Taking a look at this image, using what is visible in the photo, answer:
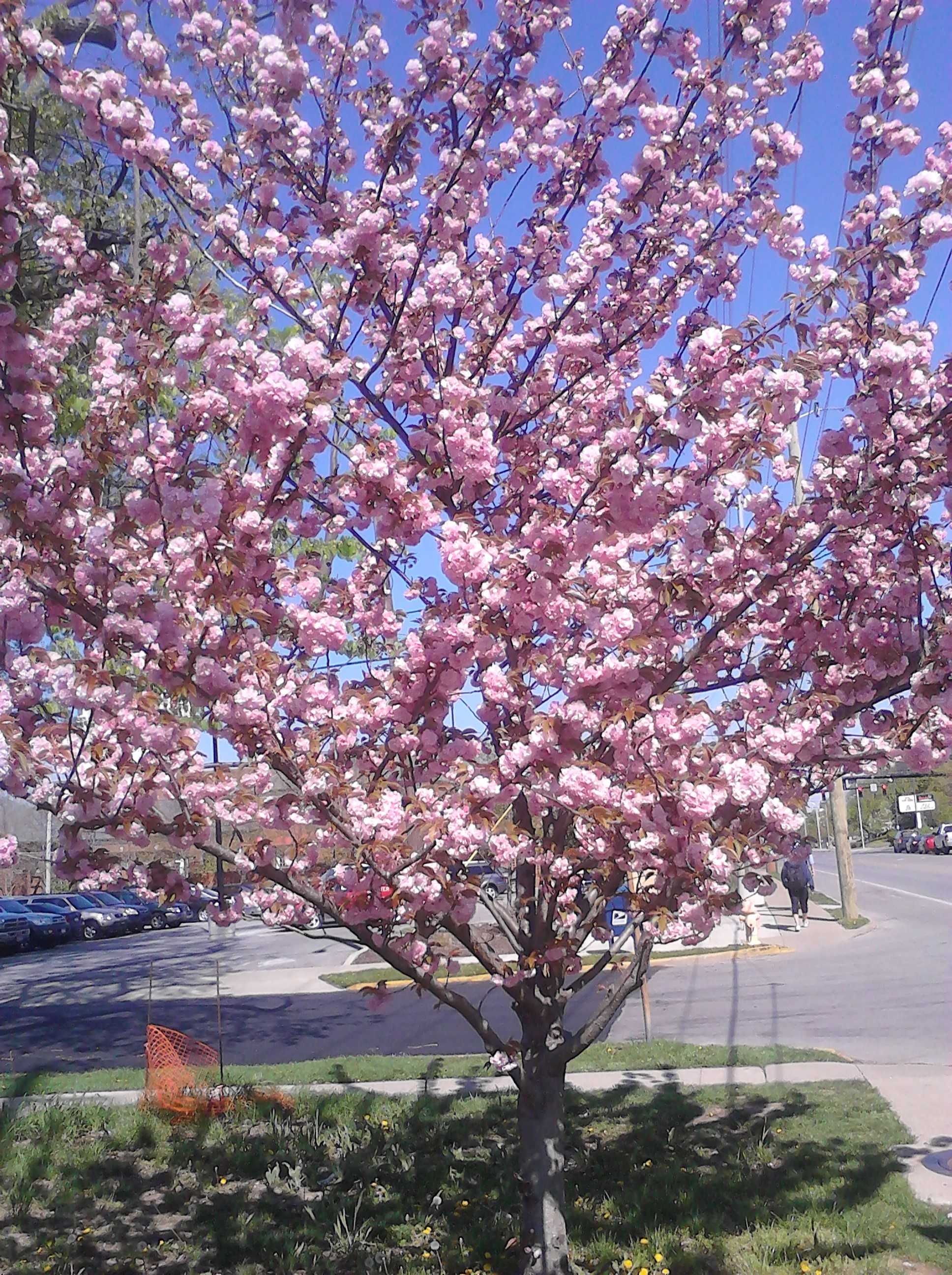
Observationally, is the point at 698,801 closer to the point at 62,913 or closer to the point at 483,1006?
the point at 483,1006

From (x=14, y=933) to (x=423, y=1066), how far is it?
21913 mm

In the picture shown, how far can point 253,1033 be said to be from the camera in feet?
39.1

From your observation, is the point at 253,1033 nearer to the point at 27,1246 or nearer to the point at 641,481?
the point at 27,1246

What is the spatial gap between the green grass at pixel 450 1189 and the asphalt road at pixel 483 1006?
1183mm

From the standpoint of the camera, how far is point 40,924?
2817cm

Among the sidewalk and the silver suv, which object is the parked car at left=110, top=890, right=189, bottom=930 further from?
the sidewalk

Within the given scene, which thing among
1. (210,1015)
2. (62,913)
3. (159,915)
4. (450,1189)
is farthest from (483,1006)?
(159,915)

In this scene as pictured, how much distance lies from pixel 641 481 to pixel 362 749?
1.53 meters

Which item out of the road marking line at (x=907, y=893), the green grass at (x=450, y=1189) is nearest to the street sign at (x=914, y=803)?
the road marking line at (x=907, y=893)

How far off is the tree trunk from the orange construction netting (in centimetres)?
343

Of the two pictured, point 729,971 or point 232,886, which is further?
point 729,971

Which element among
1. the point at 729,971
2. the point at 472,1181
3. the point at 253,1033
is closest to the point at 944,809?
the point at 729,971

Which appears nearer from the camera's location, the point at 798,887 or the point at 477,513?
the point at 477,513

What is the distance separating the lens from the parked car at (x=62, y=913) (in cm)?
3003
